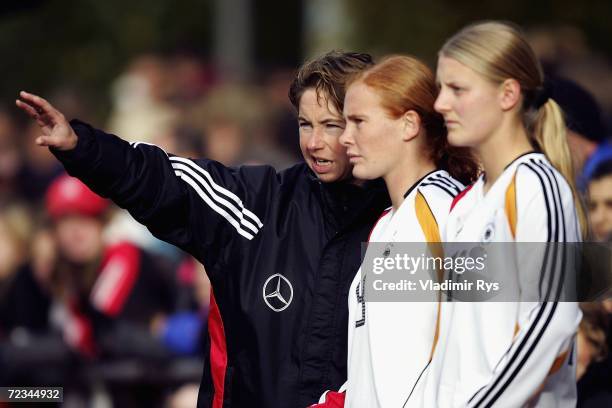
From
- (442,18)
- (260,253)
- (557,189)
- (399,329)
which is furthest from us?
(442,18)

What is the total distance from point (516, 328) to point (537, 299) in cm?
10

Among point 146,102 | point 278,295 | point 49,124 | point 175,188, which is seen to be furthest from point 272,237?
point 146,102

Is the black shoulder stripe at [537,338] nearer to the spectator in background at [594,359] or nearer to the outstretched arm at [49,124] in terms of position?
the spectator in background at [594,359]

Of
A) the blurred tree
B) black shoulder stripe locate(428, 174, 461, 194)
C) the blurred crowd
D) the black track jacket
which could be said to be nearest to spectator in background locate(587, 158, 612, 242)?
the blurred crowd

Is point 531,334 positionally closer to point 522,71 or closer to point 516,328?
point 516,328

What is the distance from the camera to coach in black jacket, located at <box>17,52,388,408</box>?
477cm

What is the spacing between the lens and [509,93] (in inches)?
164

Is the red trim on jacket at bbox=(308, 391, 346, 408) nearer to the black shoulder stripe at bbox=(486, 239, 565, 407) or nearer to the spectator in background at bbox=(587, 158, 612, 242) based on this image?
the black shoulder stripe at bbox=(486, 239, 565, 407)

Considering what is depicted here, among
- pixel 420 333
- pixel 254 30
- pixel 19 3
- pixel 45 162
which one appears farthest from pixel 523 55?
pixel 254 30

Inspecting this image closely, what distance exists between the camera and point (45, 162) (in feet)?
46.6

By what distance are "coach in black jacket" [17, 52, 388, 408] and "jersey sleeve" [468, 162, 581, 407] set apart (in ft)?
2.91

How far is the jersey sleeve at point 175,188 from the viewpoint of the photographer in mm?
4660

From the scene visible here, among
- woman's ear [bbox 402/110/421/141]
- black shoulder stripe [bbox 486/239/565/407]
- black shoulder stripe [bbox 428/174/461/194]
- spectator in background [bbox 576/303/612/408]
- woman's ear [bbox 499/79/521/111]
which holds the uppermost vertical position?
woman's ear [bbox 402/110/421/141]

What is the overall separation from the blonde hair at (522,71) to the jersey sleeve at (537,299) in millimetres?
238
